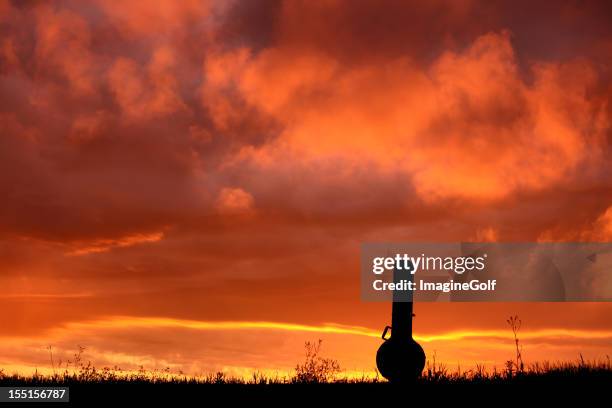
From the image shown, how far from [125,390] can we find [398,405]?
5508 millimetres

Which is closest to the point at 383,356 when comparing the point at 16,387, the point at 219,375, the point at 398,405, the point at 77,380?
the point at 219,375

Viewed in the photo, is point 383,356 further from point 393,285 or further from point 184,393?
point 184,393

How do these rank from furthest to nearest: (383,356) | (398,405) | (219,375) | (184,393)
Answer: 1. (383,356)
2. (219,375)
3. (184,393)
4. (398,405)

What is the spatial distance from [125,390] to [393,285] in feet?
22.5

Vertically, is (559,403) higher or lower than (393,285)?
lower

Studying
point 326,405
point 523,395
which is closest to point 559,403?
point 523,395

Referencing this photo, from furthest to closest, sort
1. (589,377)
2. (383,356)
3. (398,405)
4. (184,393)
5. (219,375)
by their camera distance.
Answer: (383,356) < (219,375) < (589,377) < (184,393) < (398,405)

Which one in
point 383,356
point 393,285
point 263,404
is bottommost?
point 263,404

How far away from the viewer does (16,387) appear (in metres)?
15.1

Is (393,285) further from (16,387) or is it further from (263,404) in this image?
(16,387)

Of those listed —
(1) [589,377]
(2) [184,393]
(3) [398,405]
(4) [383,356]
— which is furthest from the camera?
(4) [383,356]

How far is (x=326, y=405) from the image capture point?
12.3 meters

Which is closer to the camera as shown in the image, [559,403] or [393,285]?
[559,403]

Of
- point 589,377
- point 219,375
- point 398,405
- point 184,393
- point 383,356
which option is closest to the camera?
point 398,405
